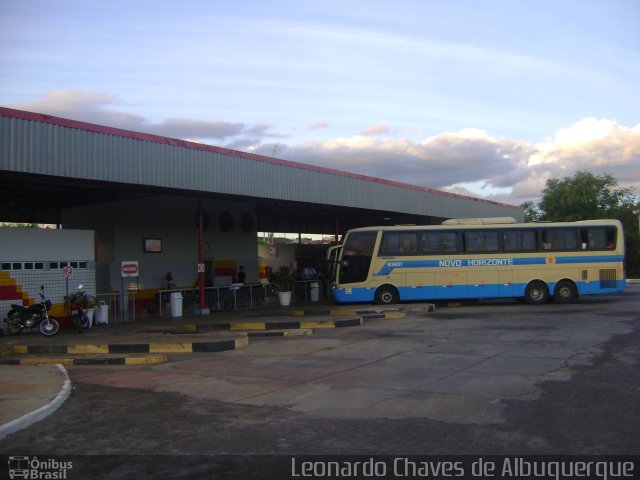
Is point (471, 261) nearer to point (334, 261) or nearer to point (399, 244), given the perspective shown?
point (399, 244)

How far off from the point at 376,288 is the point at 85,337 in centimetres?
1169

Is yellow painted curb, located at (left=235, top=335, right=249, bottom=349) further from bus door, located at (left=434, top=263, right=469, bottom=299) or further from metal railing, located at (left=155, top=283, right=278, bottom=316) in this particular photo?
bus door, located at (left=434, top=263, right=469, bottom=299)

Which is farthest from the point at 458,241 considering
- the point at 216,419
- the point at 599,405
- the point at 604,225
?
the point at 216,419

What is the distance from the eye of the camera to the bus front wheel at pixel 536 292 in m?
23.0

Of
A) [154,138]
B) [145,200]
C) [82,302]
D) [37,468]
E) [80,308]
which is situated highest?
[154,138]

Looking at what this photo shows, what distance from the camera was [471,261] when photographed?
76.1 feet

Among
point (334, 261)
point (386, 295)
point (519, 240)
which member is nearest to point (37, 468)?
point (386, 295)

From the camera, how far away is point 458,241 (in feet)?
76.7

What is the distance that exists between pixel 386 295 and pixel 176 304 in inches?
327

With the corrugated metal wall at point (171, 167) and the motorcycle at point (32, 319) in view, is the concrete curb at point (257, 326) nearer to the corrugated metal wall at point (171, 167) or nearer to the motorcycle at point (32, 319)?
the motorcycle at point (32, 319)

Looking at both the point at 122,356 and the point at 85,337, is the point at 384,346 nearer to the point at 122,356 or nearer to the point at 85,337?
the point at 122,356

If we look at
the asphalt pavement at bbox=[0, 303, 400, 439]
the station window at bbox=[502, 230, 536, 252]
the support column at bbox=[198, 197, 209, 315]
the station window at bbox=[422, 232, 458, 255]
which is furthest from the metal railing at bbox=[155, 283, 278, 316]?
the station window at bbox=[502, 230, 536, 252]

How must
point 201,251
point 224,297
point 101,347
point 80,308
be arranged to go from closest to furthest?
point 101,347
point 80,308
point 201,251
point 224,297

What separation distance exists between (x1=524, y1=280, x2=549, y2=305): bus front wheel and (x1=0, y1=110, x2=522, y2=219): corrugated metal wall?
7886mm
